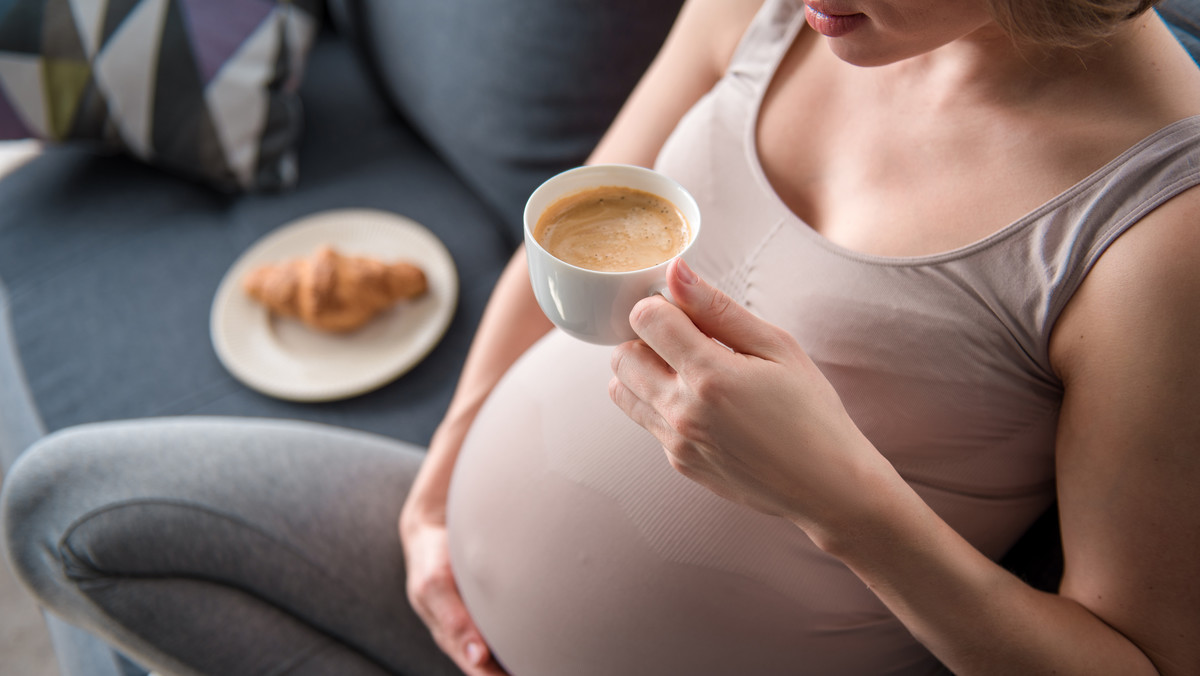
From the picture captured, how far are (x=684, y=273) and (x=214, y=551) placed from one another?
72 cm

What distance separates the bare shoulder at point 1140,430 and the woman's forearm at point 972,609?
0.03 metres

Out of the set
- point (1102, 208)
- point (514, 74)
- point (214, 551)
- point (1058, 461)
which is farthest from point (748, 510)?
point (514, 74)

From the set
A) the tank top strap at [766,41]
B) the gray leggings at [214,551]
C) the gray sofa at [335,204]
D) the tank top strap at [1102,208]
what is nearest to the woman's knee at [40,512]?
the gray leggings at [214,551]

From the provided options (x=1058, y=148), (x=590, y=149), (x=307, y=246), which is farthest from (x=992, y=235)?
(x=307, y=246)

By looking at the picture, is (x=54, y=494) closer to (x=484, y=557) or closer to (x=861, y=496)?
(x=484, y=557)

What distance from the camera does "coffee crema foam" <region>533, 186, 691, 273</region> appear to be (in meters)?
0.63

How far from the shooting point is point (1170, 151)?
0.60m

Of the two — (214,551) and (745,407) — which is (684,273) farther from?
(214,551)

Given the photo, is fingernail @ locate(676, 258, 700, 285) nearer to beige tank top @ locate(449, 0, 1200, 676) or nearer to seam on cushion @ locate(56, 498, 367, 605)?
beige tank top @ locate(449, 0, 1200, 676)

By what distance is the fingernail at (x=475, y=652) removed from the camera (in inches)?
37.7

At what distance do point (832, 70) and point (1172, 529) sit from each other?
527mm

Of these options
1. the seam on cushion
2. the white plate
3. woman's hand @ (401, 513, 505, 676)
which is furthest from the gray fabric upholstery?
woman's hand @ (401, 513, 505, 676)

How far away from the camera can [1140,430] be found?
0.60 m

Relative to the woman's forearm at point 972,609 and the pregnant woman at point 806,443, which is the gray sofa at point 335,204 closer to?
the pregnant woman at point 806,443
